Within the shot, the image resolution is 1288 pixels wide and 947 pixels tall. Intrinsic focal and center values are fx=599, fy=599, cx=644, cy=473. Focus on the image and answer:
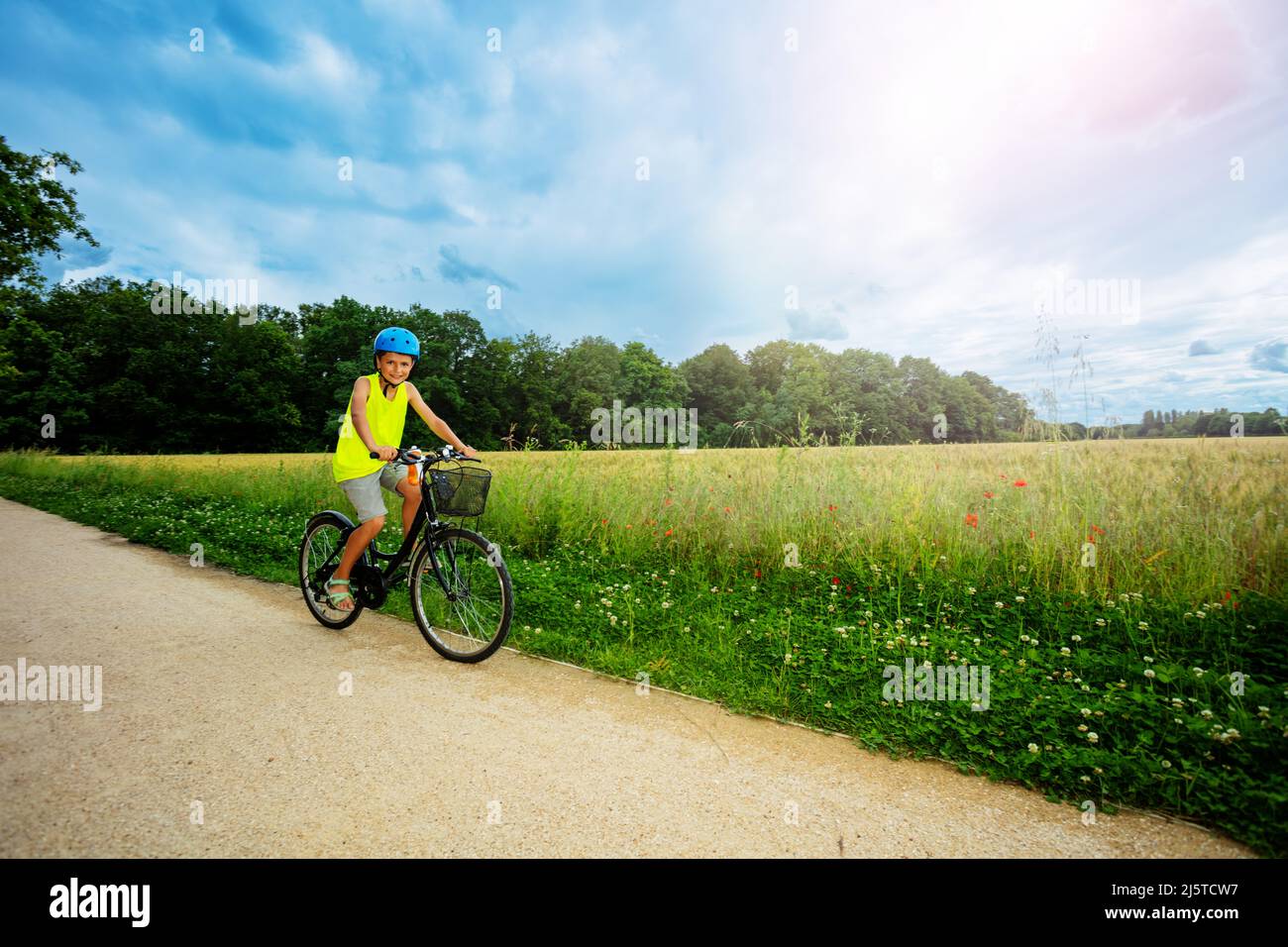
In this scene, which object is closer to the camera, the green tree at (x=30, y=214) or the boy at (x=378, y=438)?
the boy at (x=378, y=438)

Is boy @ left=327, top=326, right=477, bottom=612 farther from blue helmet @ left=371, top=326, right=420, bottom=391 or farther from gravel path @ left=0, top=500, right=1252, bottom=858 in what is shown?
gravel path @ left=0, top=500, right=1252, bottom=858

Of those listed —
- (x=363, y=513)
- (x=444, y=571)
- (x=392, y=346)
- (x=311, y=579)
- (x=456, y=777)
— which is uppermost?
(x=392, y=346)

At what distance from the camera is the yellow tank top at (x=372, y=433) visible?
15.1 ft

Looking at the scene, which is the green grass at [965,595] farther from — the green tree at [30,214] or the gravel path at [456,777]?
the green tree at [30,214]

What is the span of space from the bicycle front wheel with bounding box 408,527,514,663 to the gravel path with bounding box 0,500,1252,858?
19cm

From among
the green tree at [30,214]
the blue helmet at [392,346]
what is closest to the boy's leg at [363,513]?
the blue helmet at [392,346]

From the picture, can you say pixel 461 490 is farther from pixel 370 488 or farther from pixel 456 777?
pixel 456 777

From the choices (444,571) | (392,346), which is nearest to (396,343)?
(392,346)

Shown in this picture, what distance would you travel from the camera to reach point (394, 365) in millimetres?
4605

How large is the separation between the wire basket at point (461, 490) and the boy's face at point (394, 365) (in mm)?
817

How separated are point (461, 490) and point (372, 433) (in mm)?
867

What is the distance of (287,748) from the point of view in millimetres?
3154

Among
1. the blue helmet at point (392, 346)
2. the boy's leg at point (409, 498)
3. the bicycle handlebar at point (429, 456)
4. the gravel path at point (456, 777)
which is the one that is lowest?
the gravel path at point (456, 777)
